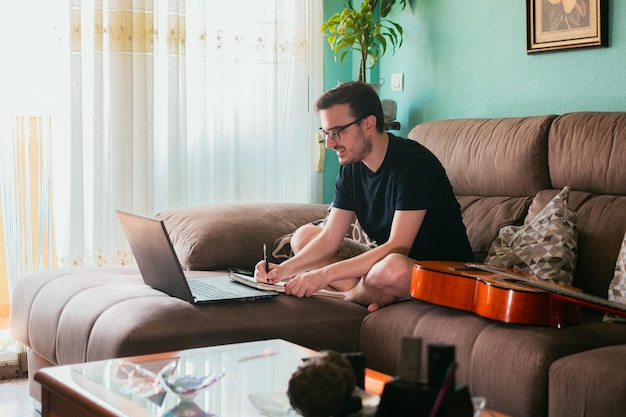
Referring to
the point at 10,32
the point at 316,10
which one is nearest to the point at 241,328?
the point at 10,32

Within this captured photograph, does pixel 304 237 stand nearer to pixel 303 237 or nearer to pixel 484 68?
pixel 303 237

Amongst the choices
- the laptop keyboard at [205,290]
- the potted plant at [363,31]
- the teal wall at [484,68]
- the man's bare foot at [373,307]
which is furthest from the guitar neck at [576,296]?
the potted plant at [363,31]

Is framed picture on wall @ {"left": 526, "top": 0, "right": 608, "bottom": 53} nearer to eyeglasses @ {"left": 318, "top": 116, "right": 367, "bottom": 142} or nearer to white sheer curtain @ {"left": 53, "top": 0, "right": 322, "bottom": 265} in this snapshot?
eyeglasses @ {"left": 318, "top": 116, "right": 367, "bottom": 142}

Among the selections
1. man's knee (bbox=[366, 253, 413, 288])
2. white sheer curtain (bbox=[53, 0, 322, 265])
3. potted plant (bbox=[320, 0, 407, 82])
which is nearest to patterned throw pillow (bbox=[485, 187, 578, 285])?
man's knee (bbox=[366, 253, 413, 288])

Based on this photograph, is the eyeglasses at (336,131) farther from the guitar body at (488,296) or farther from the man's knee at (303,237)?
the guitar body at (488,296)

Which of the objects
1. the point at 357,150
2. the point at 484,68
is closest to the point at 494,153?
the point at 357,150

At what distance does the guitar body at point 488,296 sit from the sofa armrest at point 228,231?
891mm

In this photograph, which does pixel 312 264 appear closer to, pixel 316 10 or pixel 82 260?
pixel 82 260

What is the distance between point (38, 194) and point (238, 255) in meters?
0.98

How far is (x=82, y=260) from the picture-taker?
373 cm

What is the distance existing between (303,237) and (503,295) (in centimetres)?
113

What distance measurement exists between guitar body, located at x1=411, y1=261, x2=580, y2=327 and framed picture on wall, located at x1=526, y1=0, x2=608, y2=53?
1.09 m

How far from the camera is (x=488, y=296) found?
2295mm

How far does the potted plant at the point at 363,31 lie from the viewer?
4.02m
